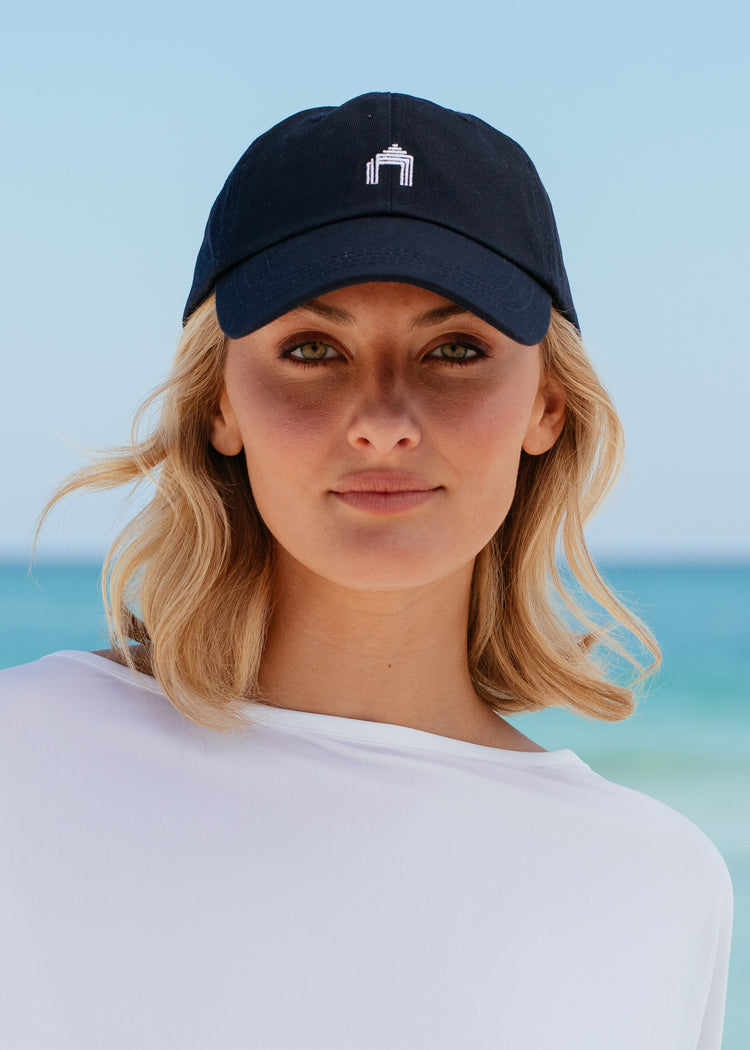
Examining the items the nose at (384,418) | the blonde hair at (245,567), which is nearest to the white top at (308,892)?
the blonde hair at (245,567)

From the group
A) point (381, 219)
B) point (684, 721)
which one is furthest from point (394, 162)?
point (684, 721)

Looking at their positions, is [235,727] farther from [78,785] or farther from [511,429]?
[511,429]

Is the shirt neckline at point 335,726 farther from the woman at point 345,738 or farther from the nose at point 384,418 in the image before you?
the nose at point 384,418

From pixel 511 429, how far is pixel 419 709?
521 mm

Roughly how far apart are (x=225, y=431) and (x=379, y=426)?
46cm

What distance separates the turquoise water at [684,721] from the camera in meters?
8.99

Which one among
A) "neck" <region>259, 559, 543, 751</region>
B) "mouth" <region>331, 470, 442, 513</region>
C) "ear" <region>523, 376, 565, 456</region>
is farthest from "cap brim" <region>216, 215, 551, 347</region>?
"neck" <region>259, 559, 543, 751</region>

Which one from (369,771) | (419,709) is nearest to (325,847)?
(369,771)

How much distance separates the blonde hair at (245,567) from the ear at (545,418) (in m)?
0.03

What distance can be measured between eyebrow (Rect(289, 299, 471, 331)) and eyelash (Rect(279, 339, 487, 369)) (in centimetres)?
5

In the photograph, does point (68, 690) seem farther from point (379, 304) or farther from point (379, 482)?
point (379, 304)

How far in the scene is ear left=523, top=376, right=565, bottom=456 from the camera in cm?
210

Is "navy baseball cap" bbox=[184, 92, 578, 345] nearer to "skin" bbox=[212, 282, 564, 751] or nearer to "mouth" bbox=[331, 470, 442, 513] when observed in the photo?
"skin" bbox=[212, 282, 564, 751]

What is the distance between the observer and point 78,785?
175 centimetres
